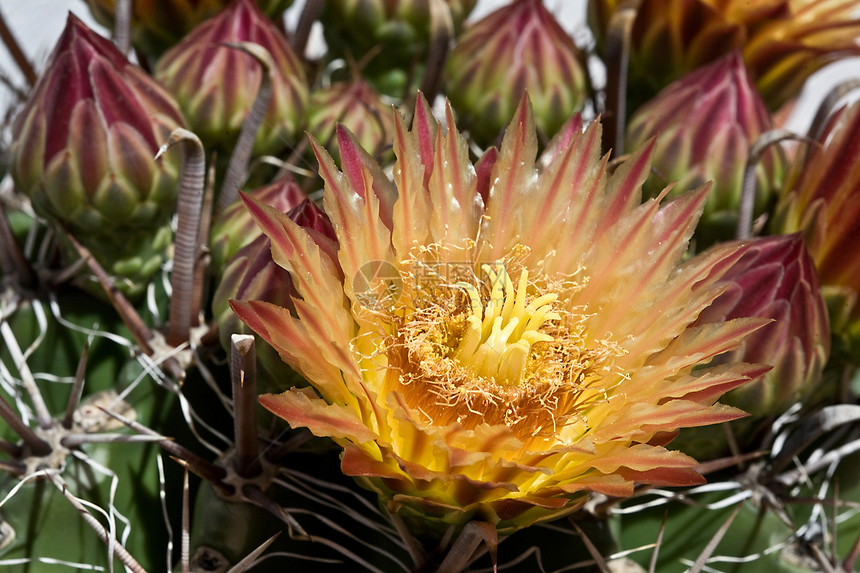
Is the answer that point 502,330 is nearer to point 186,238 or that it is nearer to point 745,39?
point 186,238

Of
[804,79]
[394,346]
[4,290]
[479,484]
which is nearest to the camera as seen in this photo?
[479,484]

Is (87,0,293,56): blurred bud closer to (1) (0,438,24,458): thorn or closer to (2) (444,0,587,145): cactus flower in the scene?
(2) (444,0,587,145): cactus flower

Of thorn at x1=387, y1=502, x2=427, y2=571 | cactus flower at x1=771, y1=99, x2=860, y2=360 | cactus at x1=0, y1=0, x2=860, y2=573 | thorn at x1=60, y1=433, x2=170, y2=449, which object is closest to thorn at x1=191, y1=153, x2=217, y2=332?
cactus at x1=0, y1=0, x2=860, y2=573

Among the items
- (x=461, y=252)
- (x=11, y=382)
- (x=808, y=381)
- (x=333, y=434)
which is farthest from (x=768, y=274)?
(x=11, y=382)

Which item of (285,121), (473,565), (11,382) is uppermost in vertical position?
(285,121)

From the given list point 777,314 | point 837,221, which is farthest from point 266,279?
point 837,221

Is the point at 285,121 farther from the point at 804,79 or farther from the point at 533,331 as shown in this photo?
the point at 804,79
